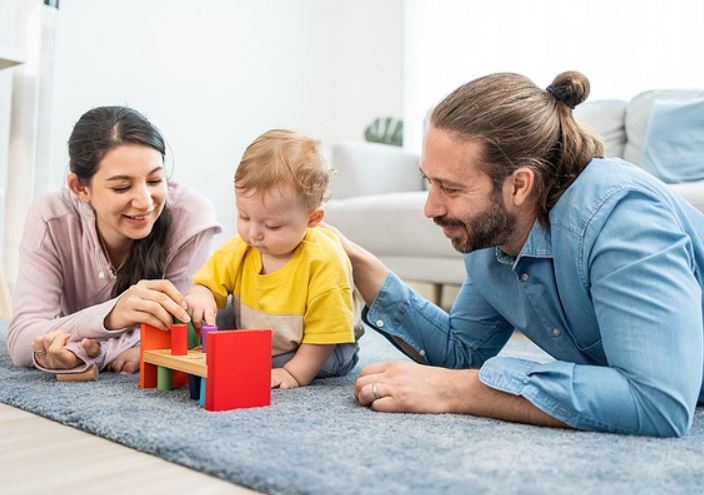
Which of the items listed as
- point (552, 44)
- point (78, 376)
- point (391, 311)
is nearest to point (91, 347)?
point (78, 376)

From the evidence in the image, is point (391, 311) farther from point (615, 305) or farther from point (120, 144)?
point (120, 144)

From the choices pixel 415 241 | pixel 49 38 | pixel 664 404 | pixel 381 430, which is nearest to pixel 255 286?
pixel 381 430

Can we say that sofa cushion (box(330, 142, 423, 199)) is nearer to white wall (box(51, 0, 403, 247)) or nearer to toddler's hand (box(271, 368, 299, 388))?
white wall (box(51, 0, 403, 247))

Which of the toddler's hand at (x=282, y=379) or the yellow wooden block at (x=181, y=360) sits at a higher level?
the yellow wooden block at (x=181, y=360)

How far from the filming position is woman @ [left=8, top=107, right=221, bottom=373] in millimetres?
1357

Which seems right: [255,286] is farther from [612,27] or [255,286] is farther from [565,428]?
[612,27]

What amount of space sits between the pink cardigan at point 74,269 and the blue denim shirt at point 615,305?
27.7 inches

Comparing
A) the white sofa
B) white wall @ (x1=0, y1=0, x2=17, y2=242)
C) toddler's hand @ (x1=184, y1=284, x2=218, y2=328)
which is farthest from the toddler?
white wall @ (x1=0, y1=0, x2=17, y2=242)

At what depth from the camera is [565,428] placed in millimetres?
999

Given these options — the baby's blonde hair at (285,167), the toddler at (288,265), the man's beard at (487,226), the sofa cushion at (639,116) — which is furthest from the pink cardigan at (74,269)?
the sofa cushion at (639,116)

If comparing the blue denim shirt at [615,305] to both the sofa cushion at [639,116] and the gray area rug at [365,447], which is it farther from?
the sofa cushion at [639,116]

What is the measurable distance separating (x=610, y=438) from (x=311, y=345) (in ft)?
1.75

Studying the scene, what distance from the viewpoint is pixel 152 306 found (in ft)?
4.01

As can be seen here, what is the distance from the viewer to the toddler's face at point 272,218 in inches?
49.1
